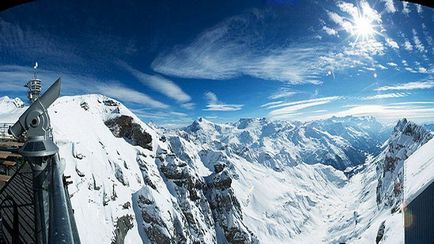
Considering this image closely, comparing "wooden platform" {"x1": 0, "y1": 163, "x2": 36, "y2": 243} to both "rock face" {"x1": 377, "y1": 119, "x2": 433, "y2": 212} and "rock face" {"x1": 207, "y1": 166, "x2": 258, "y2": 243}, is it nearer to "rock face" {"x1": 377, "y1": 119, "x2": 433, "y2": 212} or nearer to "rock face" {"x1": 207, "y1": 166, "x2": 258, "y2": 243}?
"rock face" {"x1": 207, "y1": 166, "x2": 258, "y2": 243}

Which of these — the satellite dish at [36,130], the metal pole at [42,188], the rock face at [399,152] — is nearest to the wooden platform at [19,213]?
the metal pole at [42,188]

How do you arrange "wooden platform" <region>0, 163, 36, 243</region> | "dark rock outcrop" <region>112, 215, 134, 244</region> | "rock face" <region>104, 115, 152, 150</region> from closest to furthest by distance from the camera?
1. "wooden platform" <region>0, 163, 36, 243</region>
2. "dark rock outcrop" <region>112, 215, 134, 244</region>
3. "rock face" <region>104, 115, 152, 150</region>

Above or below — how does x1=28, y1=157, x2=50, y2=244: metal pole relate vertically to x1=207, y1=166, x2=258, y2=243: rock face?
above

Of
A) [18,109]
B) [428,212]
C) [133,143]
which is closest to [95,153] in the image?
[18,109]

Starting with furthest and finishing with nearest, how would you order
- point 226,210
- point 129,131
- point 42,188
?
point 226,210
point 129,131
point 42,188

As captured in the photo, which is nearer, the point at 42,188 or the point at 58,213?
the point at 58,213

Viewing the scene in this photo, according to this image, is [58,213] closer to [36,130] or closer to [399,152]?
[36,130]

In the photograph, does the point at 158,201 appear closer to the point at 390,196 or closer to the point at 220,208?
the point at 220,208

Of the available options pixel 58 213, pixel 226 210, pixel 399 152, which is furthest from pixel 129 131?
pixel 399 152

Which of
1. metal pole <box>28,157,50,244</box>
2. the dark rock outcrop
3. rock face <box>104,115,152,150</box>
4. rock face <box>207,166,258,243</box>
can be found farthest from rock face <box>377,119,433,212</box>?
metal pole <box>28,157,50,244</box>
